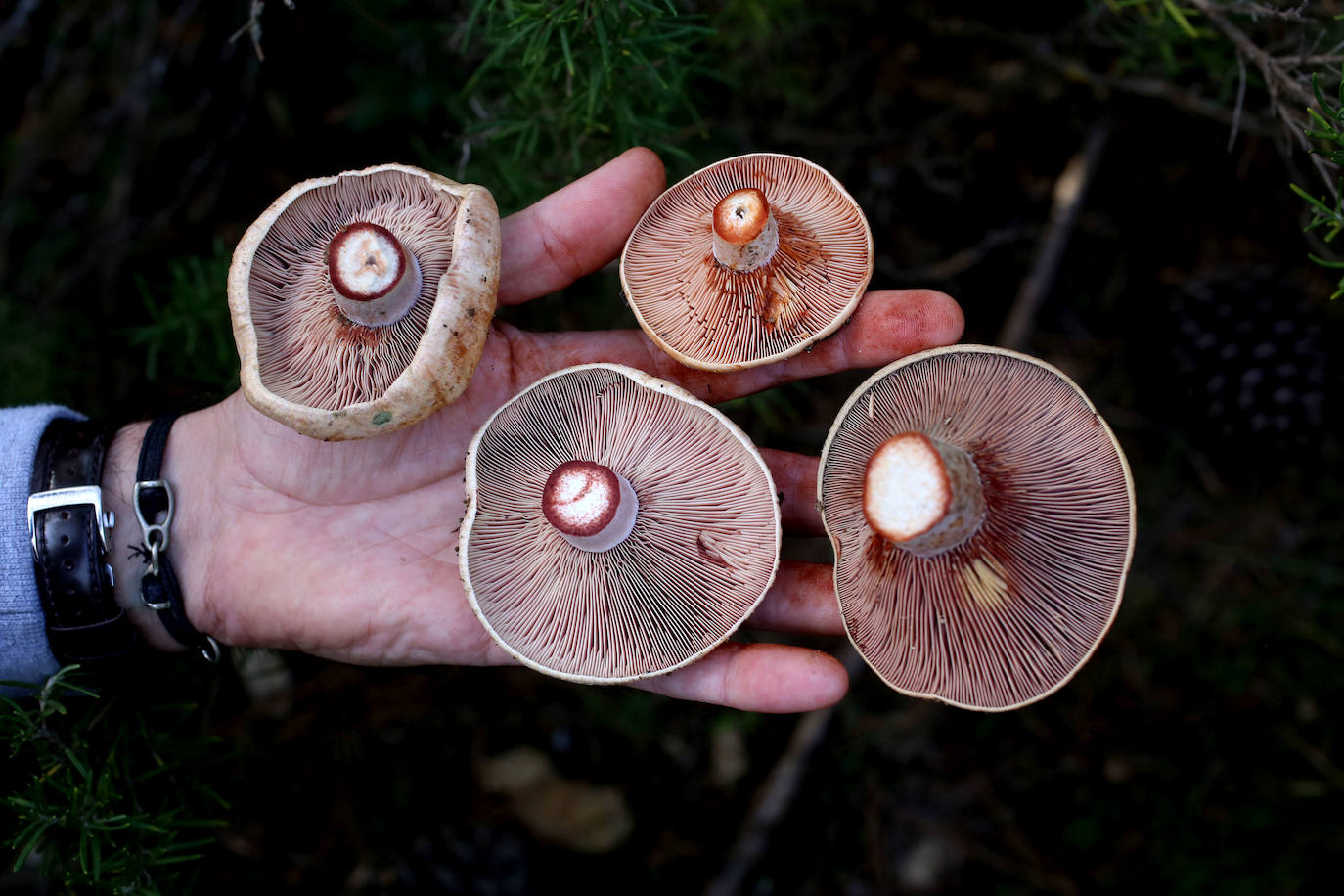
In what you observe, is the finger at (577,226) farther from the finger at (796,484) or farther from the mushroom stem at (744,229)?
the finger at (796,484)

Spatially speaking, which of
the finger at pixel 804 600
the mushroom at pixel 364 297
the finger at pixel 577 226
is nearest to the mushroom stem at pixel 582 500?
the mushroom at pixel 364 297

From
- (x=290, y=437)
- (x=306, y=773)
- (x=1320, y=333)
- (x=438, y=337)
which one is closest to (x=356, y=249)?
(x=438, y=337)

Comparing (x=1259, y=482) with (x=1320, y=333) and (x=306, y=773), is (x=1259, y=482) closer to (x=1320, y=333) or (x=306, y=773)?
(x=1320, y=333)

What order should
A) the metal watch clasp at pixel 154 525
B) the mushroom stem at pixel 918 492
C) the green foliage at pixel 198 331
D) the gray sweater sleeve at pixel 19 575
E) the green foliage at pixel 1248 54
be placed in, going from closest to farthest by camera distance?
the mushroom stem at pixel 918 492 < the green foliage at pixel 1248 54 < the gray sweater sleeve at pixel 19 575 < the metal watch clasp at pixel 154 525 < the green foliage at pixel 198 331

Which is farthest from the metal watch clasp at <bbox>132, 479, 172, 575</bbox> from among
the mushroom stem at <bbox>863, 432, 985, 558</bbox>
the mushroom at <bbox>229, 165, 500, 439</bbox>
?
the mushroom stem at <bbox>863, 432, 985, 558</bbox>

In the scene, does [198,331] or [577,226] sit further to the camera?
[198,331]

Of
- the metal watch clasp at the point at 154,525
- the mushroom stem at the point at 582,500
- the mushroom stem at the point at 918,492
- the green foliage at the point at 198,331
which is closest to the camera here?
the mushroom stem at the point at 918,492

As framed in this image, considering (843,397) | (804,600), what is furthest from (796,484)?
(843,397)

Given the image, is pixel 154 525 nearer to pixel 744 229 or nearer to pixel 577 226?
pixel 577 226
